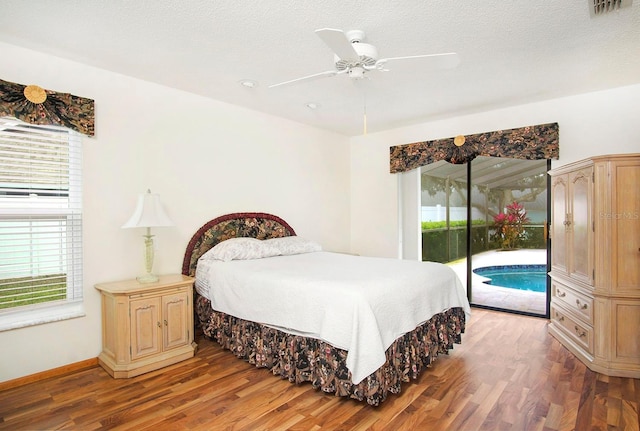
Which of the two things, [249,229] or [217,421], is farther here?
[249,229]

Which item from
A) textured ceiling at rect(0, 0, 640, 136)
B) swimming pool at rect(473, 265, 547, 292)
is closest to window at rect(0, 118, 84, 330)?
textured ceiling at rect(0, 0, 640, 136)

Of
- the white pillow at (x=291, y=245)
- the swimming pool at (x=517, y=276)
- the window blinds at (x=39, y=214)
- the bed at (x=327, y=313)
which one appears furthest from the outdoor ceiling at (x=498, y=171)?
the window blinds at (x=39, y=214)

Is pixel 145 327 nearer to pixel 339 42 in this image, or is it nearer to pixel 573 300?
pixel 339 42

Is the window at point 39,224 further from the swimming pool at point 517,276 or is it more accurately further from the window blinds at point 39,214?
the swimming pool at point 517,276

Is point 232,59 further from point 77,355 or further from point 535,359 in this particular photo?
point 535,359

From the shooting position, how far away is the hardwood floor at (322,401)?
2.12 metres

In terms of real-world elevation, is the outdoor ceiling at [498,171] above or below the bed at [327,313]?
above

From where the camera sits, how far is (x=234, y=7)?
85.7 inches

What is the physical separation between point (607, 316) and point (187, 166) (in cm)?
397

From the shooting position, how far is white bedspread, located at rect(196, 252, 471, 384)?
2.17 meters

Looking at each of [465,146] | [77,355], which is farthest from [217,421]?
[465,146]

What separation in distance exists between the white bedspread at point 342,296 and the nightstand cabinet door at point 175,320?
0.27 meters

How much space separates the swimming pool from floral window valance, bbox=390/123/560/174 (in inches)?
56.0

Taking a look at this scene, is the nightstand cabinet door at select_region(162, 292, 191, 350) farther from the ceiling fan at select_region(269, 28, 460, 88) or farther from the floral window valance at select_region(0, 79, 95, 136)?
the ceiling fan at select_region(269, 28, 460, 88)
